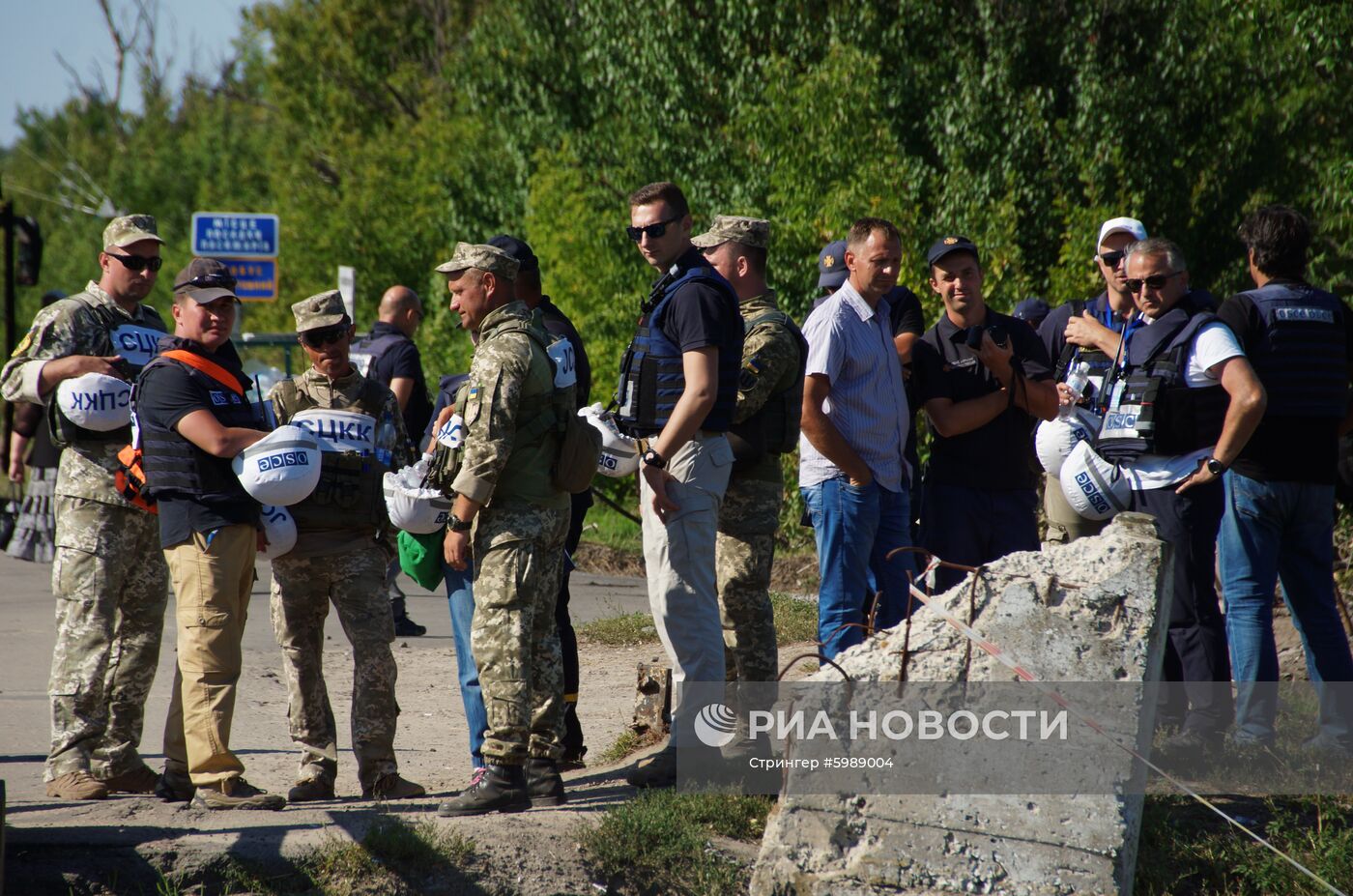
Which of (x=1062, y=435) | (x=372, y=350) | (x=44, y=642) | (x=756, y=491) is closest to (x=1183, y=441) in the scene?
(x=1062, y=435)

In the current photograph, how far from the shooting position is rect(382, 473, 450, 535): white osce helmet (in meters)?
5.15

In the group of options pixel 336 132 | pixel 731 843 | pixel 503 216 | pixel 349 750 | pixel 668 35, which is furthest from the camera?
pixel 336 132

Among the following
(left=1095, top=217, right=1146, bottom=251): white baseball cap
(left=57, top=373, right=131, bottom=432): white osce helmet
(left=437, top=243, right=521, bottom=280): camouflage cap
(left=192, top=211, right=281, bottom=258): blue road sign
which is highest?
(left=192, top=211, right=281, bottom=258): blue road sign

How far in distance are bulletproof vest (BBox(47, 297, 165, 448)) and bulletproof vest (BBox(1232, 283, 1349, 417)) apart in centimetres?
461

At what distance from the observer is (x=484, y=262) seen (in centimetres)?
496

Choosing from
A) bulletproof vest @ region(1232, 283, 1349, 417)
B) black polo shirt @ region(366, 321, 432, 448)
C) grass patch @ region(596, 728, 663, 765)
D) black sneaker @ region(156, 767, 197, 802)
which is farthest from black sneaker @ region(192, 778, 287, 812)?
bulletproof vest @ region(1232, 283, 1349, 417)

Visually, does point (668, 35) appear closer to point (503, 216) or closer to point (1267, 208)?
point (503, 216)

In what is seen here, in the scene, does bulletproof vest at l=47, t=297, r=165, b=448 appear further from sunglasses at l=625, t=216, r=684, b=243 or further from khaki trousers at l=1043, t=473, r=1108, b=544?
khaki trousers at l=1043, t=473, r=1108, b=544

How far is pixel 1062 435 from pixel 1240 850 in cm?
184

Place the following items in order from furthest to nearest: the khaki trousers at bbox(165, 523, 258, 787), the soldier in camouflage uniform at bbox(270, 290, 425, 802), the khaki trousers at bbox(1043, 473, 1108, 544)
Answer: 1. the khaki trousers at bbox(1043, 473, 1108, 544)
2. the soldier in camouflage uniform at bbox(270, 290, 425, 802)
3. the khaki trousers at bbox(165, 523, 258, 787)

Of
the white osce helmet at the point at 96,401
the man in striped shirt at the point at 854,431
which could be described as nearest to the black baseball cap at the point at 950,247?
the man in striped shirt at the point at 854,431

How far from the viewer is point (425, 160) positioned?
923 inches

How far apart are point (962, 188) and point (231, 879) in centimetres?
986

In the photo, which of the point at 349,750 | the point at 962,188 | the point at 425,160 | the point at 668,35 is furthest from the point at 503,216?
the point at 349,750
